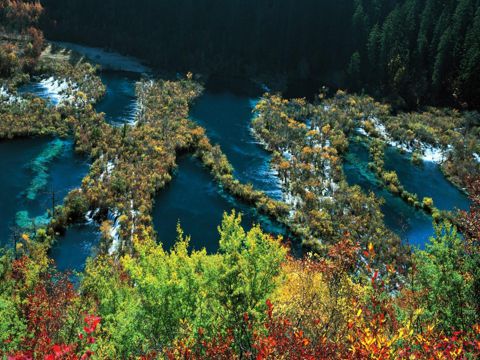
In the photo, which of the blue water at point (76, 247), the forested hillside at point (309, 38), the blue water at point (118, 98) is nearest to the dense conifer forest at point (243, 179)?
the blue water at point (76, 247)

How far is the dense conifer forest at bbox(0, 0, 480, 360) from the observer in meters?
18.8

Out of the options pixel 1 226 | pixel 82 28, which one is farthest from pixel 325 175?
pixel 82 28

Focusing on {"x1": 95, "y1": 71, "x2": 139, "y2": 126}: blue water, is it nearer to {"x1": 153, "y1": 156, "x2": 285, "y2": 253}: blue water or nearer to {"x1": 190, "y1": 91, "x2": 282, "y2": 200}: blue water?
{"x1": 190, "y1": 91, "x2": 282, "y2": 200}: blue water

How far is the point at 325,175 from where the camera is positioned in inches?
2352

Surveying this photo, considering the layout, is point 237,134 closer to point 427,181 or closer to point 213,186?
point 213,186

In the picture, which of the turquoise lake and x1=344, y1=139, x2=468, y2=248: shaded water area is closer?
the turquoise lake

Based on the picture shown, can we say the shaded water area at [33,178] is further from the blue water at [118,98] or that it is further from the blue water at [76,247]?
the blue water at [118,98]

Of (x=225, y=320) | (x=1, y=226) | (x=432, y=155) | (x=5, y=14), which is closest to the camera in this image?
(x=225, y=320)

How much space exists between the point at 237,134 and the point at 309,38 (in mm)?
48468

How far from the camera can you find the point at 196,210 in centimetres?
5234

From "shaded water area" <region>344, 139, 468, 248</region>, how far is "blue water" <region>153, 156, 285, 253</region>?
14.1m

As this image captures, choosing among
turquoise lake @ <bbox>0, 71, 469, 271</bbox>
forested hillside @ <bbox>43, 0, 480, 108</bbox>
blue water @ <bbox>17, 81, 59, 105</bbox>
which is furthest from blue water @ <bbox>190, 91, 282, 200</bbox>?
blue water @ <bbox>17, 81, 59, 105</bbox>

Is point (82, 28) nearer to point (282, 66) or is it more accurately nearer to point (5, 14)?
point (5, 14)

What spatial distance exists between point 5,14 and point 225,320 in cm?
11057
